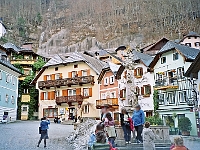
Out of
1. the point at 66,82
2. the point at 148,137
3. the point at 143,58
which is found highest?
the point at 143,58

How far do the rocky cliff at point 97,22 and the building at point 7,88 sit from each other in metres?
48.6

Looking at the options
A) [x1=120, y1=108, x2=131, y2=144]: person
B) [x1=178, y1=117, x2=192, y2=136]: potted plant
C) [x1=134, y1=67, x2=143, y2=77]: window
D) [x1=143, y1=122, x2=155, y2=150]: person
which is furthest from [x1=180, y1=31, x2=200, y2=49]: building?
[x1=143, y1=122, x2=155, y2=150]: person

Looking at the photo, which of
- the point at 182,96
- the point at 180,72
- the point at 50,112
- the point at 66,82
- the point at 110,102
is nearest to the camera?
the point at 182,96

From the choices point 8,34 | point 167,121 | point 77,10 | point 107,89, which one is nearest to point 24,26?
point 8,34

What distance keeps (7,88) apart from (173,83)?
17.9m

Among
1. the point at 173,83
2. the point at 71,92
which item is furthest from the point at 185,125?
the point at 71,92

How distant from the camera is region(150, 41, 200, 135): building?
92.0ft

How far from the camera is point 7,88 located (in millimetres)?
33656

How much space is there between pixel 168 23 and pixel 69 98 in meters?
58.2

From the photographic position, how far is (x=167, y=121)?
29.7 meters

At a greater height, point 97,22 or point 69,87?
point 97,22

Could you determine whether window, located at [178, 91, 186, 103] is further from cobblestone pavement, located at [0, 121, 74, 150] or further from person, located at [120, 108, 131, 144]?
person, located at [120, 108, 131, 144]

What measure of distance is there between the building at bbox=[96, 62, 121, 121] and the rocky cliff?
41.0m

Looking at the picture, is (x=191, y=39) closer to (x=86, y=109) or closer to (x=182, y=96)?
(x=86, y=109)
